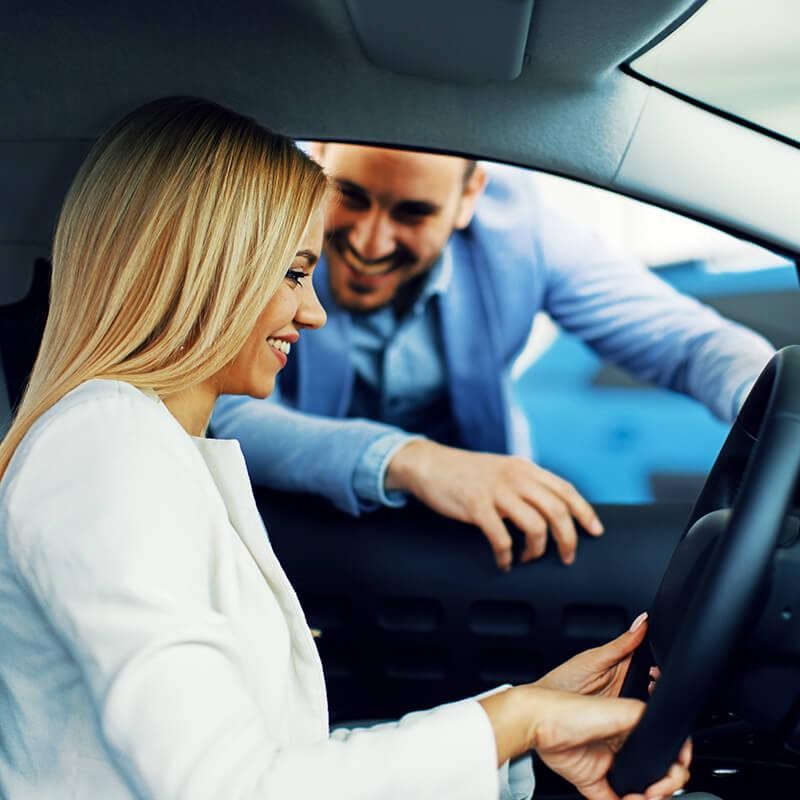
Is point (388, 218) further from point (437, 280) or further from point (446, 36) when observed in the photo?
point (446, 36)

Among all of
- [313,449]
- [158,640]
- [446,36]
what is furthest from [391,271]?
[158,640]

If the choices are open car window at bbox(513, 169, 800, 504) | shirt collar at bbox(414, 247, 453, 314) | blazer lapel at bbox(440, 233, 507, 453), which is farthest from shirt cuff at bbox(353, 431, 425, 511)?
open car window at bbox(513, 169, 800, 504)

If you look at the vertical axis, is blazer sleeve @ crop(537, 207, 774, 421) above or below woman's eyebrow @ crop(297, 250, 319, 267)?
below

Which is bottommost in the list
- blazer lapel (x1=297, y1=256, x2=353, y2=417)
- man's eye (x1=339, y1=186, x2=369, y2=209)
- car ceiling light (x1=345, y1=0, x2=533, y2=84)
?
blazer lapel (x1=297, y1=256, x2=353, y2=417)

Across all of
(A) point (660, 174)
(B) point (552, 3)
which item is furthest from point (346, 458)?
(B) point (552, 3)

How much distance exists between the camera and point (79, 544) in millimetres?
827

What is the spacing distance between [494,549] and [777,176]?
0.58 metres

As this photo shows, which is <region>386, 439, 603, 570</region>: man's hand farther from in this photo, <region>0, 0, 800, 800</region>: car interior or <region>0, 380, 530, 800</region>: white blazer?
<region>0, 380, 530, 800</region>: white blazer

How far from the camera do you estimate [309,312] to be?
1181mm

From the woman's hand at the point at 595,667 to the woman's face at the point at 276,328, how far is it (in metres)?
0.40

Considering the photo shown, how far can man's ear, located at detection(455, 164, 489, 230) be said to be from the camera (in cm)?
222

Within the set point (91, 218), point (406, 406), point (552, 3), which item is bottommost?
point (406, 406)

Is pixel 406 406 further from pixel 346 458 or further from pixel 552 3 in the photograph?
pixel 552 3

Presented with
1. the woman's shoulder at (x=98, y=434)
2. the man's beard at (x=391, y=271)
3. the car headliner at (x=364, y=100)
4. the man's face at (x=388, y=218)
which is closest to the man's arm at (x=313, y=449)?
the man's face at (x=388, y=218)
